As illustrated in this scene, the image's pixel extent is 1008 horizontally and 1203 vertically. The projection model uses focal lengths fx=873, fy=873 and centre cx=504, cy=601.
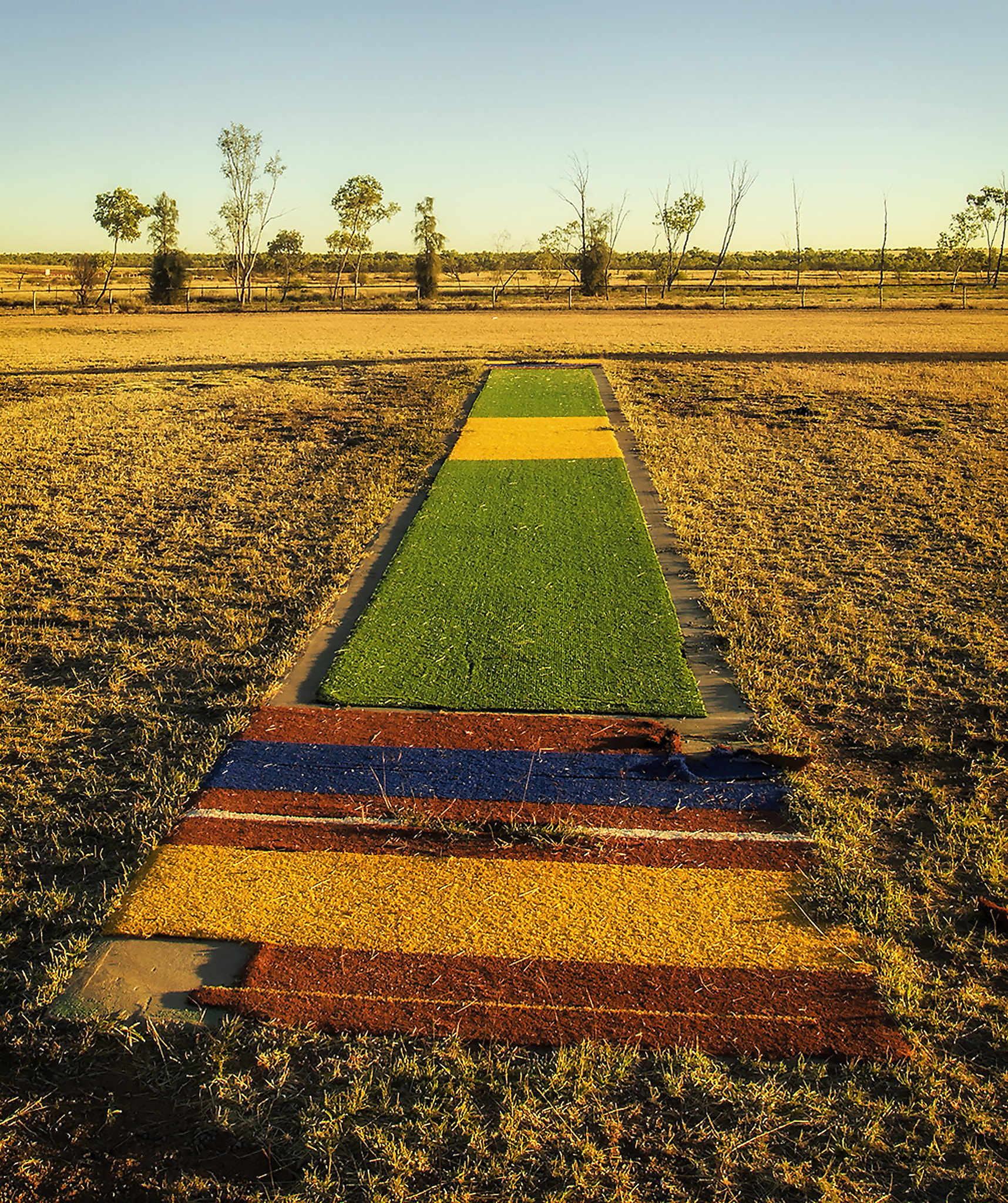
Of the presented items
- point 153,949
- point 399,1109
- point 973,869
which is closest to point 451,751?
point 153,949

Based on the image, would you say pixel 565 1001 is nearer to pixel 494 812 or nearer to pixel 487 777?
pixel 494 812

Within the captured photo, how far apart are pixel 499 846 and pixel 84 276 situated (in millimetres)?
→ 45699

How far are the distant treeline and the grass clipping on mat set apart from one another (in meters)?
55.9

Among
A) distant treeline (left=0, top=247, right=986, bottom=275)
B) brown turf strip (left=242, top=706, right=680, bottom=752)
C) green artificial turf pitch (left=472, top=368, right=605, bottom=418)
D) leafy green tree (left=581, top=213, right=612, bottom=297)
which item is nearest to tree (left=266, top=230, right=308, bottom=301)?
distant treeline (left=0, top=247, right=986, bottom=275)

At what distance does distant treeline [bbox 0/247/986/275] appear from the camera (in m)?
70.9

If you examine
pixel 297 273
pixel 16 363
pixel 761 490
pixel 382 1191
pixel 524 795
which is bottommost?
pixel 382 1191

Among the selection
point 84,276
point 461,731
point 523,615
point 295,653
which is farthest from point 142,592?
point 84,276

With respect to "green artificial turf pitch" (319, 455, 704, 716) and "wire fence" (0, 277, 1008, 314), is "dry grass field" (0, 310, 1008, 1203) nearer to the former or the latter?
"green artificial turf pitch" (319, 455, 704, 716)

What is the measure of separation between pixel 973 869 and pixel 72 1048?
3185 mm

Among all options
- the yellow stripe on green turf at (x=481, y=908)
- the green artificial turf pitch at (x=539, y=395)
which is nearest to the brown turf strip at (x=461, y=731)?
the yellow stripe on green turf at (x=481, y=908)

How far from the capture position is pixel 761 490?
8.82 metres

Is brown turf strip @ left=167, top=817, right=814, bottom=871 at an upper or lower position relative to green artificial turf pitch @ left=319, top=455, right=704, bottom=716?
lower

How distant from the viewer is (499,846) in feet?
11.3

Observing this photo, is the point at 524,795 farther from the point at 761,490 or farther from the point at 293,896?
the point at 761,490
